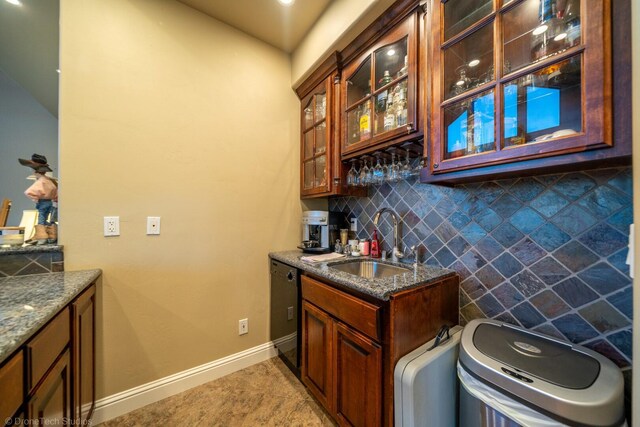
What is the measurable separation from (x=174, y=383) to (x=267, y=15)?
9.17 feet

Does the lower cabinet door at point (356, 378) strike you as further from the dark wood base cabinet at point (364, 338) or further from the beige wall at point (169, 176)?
the beige wall at point (169, 176)

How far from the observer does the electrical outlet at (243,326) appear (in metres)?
1.92

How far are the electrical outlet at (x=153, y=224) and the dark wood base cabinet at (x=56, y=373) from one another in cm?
42

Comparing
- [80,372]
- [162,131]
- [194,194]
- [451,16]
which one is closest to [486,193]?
[451,16]

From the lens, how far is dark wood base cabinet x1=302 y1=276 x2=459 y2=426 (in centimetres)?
106

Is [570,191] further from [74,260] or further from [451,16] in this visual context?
[74,260]

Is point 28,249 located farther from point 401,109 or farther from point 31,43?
point 401,109

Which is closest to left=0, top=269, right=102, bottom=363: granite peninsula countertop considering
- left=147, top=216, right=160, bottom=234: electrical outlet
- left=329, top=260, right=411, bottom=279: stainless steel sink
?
left=147, top=216, right=160, bottom=234: electrical outlet

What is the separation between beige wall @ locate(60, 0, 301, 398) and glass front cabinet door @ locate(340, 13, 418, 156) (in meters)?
0.72

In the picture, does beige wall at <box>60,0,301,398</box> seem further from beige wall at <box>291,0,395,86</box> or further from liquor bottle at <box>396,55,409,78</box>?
liquor bottle at <box>396,55,409,78</box>

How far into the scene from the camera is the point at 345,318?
1.24 m

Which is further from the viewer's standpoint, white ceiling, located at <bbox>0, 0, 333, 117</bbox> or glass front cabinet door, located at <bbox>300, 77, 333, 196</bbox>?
glass front cabinet door, located at <bbox>300, 77, 333, 196</bbox>

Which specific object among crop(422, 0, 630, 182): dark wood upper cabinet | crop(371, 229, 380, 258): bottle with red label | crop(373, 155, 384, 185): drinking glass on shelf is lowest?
crop(371, 229, 380, 258): bottle with red label

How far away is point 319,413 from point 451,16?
237 cm
